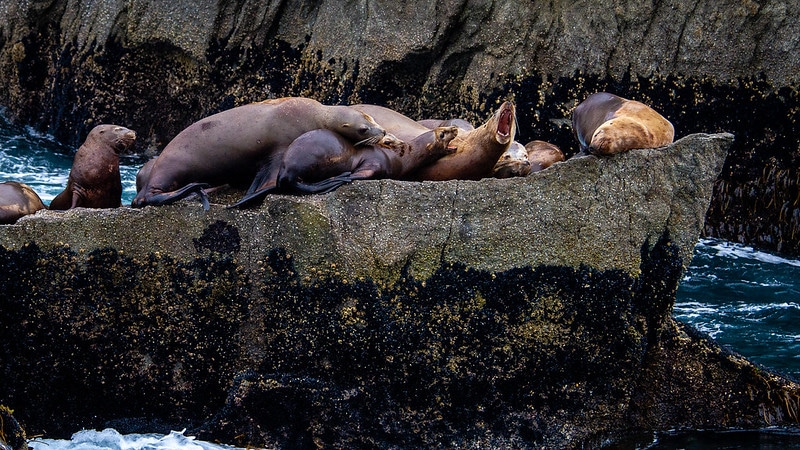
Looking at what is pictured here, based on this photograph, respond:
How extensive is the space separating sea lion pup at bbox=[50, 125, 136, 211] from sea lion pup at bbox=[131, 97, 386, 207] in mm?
742

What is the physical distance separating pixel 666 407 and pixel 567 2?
15.4 ft

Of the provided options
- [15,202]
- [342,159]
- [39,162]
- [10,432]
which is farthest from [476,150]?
[39,162]

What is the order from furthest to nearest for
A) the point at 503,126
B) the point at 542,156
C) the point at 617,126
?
the point at 542,156, the point at 503,126, the point at 617,126

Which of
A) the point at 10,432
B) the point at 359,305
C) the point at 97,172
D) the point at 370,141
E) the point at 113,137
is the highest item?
the point at 370,141

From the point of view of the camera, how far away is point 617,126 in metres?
5.91

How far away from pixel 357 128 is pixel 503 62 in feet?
13.1

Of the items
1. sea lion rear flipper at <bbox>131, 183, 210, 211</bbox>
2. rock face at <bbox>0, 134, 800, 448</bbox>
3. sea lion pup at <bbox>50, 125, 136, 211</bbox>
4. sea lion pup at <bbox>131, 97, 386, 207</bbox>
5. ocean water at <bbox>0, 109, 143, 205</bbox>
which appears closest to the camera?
rock face at <bbox>0, 134, 800, 448</bbox>

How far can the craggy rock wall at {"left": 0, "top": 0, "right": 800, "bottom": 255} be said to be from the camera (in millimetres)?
9312

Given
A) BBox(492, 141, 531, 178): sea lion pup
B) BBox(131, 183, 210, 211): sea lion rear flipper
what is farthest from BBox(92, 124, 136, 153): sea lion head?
BBox(492, 141, 531, 178): sea lion pup

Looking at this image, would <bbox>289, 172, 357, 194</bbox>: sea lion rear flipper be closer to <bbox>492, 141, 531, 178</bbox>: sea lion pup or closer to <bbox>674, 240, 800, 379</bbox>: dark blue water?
<bbox>492, 141, 531, 178</bbox>: sea lion pup

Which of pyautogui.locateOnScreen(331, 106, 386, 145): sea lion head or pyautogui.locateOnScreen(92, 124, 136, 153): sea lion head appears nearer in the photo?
pyautogui.locateOnScreen(331, 106, 386, 145): sea lion head

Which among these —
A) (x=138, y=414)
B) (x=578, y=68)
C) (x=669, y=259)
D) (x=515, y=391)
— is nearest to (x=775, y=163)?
(x=578, y=68)

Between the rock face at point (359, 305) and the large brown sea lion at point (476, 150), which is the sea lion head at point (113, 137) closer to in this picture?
the rock face at point (359, 305)

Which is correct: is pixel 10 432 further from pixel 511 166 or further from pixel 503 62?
pixel 503 62
